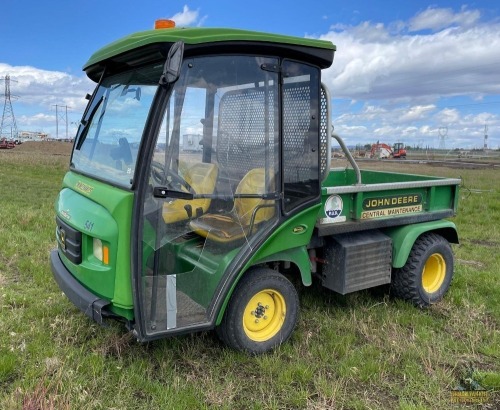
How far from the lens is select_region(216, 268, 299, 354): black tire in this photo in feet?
11.0

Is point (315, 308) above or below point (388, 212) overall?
below

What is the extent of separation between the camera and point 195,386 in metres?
3.06

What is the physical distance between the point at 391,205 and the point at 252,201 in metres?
1.64

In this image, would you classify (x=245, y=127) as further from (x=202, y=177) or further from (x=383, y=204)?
(x=383, y=204)

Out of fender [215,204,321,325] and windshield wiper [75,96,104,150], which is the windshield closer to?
windshield wiper [75,96,104,150]

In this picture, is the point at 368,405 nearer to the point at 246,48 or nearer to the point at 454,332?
the point at 454,332

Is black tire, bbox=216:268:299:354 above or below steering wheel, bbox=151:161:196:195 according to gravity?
below

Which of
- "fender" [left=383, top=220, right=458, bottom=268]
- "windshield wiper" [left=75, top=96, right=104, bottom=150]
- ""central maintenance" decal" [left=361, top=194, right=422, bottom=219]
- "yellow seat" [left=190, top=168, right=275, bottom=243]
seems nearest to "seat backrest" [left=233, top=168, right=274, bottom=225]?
"yellow seat" [left=190, top=168, right=275, bottom=243]

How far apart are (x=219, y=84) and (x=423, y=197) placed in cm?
251

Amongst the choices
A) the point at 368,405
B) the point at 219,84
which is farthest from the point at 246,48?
the point at 368,405

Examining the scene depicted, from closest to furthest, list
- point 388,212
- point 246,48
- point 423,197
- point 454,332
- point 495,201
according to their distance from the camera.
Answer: point 246,48 → point 454,332 → point 388,212 → point 423,197 → point 495,201

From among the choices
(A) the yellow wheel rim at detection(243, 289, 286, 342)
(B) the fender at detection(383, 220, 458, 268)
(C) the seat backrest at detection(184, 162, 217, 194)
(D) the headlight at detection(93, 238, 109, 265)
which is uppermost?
(C) the seat backrest at detection(184, 162, 217, 194)

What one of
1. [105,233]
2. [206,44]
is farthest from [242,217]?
[206,44]

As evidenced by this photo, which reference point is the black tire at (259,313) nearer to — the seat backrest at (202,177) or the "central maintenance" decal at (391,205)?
the seat backrest at (202,177)
